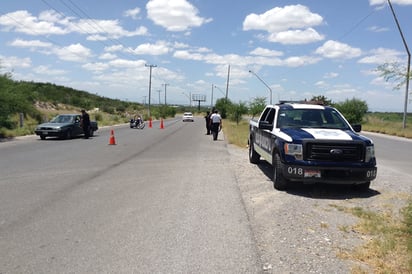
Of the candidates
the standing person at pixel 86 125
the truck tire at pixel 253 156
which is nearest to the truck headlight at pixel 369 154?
the truck tire at pixel 253 156

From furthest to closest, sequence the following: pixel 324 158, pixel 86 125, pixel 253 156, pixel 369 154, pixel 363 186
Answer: pixel 86 125 → pixel 253 156 → pixel 363 186 → pixel 369 154 → pixel 324 158

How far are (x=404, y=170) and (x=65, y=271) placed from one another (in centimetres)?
1134

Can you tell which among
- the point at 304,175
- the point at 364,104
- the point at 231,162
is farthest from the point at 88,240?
the point at 364,104

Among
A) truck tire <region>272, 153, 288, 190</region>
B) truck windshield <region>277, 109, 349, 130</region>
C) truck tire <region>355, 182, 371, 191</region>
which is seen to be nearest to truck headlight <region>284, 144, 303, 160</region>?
truck tire <region>272, 153, 288, 190</region>

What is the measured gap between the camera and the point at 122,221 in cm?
620

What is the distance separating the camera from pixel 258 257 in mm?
4750

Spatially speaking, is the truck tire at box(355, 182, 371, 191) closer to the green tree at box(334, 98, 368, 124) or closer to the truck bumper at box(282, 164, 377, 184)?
the truck bumper at box(282, 164, 377, 184)

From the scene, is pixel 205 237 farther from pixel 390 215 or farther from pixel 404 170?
pixel 404 170

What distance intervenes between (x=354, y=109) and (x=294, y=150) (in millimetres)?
47690

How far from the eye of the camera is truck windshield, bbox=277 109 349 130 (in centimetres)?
968

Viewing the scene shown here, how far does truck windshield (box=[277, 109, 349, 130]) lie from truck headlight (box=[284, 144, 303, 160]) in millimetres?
1410

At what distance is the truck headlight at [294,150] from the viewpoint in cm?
830

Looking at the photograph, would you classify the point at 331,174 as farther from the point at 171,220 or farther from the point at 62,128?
the point at 62,128

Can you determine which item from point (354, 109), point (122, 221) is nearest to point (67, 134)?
point (122, 221)
